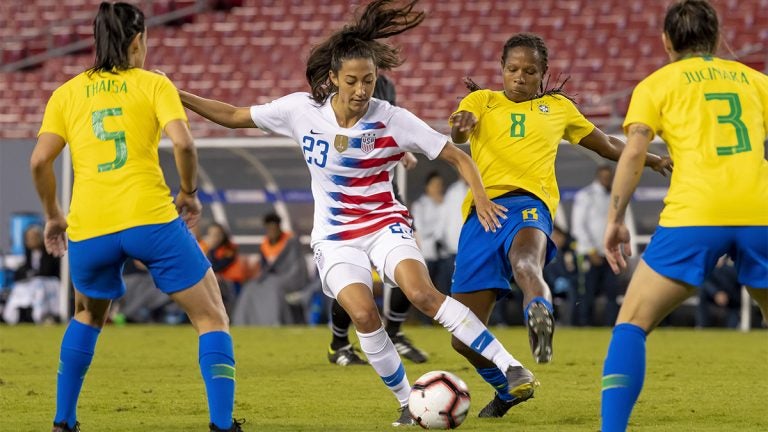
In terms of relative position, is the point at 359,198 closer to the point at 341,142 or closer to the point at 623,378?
the point at 341,142

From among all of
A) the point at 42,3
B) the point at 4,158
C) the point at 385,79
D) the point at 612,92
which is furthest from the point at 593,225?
the point at 42,3

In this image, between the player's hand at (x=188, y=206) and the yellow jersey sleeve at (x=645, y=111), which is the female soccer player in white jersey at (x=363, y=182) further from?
the yellow jersey sleeve at (x=645, y=111)

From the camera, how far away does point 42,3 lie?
82.9 ft

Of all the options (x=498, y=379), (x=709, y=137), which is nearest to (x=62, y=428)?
(x=498, y=379)

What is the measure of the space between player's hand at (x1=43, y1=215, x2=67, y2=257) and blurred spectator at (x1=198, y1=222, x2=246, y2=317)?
429 inches

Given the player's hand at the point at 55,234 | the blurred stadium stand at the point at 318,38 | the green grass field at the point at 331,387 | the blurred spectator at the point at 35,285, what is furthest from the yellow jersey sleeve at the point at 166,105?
the blurred stadium stand at the point at 318,38

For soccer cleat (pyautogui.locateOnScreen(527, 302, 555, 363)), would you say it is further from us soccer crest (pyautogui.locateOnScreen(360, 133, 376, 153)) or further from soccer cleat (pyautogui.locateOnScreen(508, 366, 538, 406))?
us soccer crest (pyautogui.locateOnScreen(360, 133, 376, 153))

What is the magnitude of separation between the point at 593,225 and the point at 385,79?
21.1 ft

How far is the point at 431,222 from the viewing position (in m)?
16.6

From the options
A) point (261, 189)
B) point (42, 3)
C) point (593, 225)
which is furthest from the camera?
point (42, 3)

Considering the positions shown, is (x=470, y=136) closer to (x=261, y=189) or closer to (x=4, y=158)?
(x=261, y=189)

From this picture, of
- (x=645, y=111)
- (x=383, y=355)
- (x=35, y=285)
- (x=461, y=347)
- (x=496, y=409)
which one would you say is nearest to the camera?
(x=645, y=111)

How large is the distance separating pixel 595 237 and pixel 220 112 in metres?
9.96

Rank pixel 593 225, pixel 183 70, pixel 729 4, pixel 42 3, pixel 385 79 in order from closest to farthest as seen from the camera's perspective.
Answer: pixel 385 79, pixel 593 225, pixel 729 4, pixel 183 70, pixel 42 3
